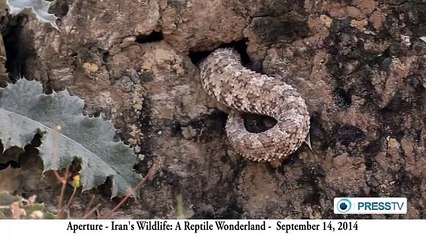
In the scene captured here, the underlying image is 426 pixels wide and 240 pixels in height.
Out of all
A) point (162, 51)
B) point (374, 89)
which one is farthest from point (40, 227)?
point (374, 89)

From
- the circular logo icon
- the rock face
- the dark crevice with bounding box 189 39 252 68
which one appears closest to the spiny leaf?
the rock face

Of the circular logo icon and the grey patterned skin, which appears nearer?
the grey patterned skin

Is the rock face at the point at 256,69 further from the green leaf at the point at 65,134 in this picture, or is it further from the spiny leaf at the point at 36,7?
the spiny leaf at the point at 36,7

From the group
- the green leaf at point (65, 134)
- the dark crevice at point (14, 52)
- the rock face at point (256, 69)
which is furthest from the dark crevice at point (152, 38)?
the dark crevice at point (14, 52)

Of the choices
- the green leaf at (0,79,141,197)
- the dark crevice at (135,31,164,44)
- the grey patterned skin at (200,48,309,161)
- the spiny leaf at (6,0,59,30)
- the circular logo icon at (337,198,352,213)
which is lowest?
the circular logo icon at (337,198,352,213)

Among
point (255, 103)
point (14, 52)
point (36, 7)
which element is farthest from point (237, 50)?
point (14, 52)

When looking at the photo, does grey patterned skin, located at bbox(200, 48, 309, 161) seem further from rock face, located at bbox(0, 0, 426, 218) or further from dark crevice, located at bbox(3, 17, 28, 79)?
dark crevice, located at bbox(3, 17, 28, 79)
